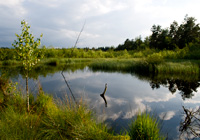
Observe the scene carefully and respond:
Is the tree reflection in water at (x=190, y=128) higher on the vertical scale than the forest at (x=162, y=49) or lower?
lower

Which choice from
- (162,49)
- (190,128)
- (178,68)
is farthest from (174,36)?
(190,128)

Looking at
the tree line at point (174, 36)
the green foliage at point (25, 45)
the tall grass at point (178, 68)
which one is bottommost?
the tall grass at point (178, 68)

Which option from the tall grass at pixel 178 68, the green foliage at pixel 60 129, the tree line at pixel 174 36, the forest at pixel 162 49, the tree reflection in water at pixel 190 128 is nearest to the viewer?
the green foliage at pixel 60 129

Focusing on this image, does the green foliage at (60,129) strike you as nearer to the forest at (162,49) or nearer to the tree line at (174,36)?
the forest at (162,49)

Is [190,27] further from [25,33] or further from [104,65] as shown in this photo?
[25,33]

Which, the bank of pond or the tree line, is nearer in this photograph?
the bank of pond

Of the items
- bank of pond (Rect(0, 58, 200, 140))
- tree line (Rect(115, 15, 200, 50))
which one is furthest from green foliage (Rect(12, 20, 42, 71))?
tree line (Rect(115, 15, 200, 50))

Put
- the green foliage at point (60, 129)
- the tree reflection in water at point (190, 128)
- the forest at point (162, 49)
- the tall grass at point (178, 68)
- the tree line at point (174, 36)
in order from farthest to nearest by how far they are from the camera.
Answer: the tree line at point (174, 36)
the forest at point (162, 49)
the tall grass at point (178, 68)
the tree reflection in water at point (190, 128)
the green foliage at point (60, 129)

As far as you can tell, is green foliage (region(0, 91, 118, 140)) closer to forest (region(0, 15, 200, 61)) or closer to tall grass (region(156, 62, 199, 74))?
tall grass (region(156, 62, 199, 74))

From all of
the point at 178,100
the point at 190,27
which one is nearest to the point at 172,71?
the point at 178,100

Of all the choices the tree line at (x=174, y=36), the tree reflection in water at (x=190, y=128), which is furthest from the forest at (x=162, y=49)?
the tree reflection in water at (x=190, y=128)

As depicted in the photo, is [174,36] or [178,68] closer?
[178,68]

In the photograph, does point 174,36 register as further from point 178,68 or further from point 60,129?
point 60,129

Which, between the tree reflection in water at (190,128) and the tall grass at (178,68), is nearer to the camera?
the tree reflection in water at (190,128)
